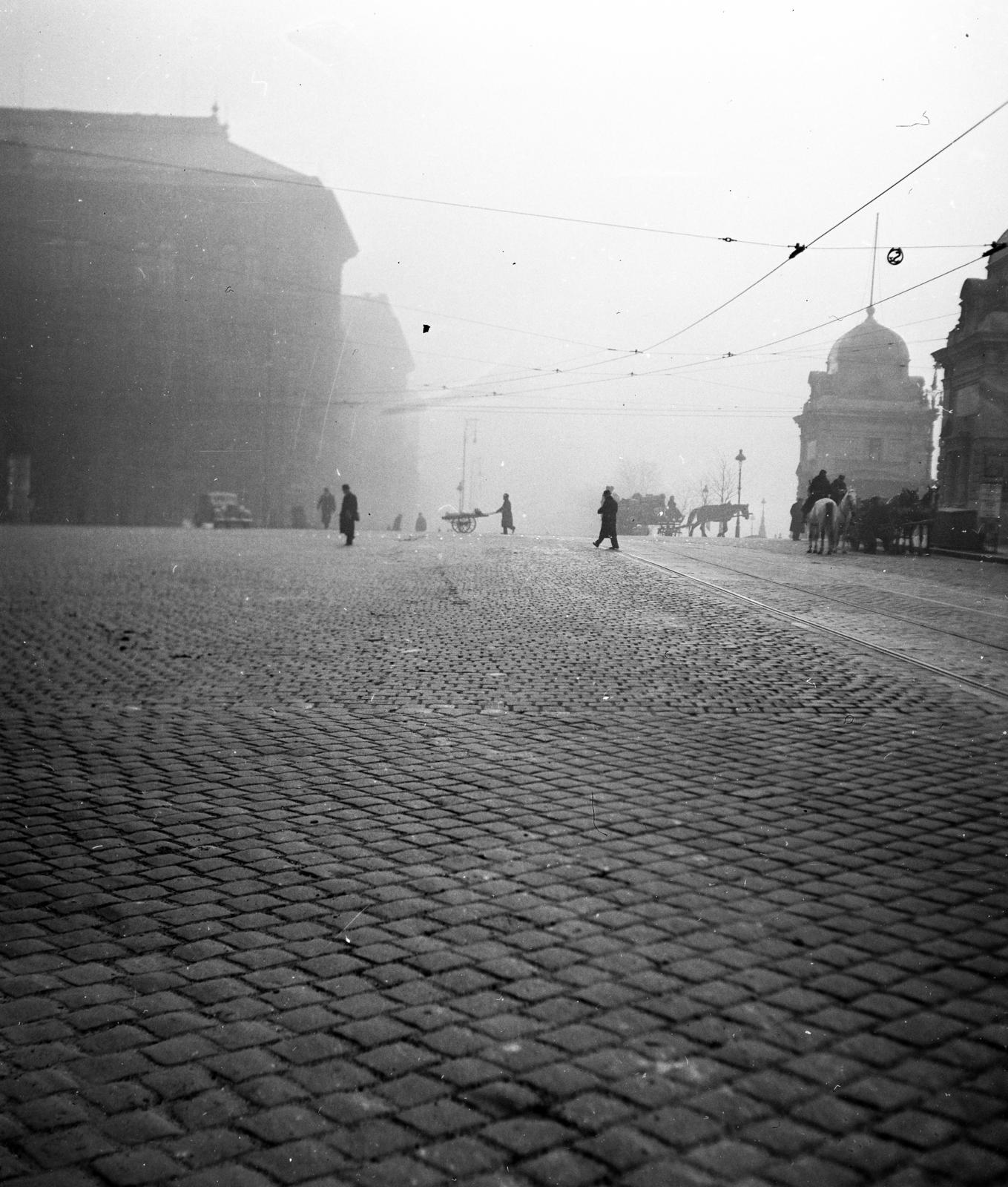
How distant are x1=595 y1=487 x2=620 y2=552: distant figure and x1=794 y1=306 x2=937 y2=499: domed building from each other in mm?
47635

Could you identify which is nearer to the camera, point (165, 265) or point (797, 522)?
point (797, 522)

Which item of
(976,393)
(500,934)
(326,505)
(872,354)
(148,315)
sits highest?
(872,354)

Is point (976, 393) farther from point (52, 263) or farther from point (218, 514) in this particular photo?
point (52, 263)

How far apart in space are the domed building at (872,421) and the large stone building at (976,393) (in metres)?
29.7

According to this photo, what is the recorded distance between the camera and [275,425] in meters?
63.2

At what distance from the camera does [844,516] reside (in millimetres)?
31578

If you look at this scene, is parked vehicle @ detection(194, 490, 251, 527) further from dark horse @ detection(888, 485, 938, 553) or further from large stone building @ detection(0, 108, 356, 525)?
dark horse @ detection(888, 485, 938, 553)

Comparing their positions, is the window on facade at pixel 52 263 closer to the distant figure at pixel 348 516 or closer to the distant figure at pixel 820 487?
the distant figure at pixel 348 516

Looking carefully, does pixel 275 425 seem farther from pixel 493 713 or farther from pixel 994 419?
pixel 493 713

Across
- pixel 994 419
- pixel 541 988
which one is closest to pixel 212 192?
pixel 994 419

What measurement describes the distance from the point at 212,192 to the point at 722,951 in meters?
64.3

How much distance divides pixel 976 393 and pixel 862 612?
3248 centimetres

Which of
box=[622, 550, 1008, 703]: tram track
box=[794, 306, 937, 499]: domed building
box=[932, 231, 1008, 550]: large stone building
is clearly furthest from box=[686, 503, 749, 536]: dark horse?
box=[622, 550, 1008, 703]: tram track

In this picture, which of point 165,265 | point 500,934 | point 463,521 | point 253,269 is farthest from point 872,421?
point 500,934
